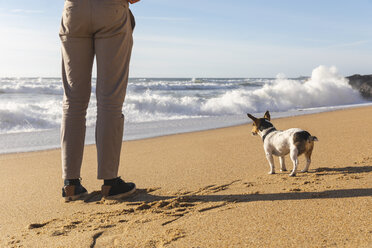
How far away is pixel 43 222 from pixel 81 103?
87 cm

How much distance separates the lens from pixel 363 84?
1775cm

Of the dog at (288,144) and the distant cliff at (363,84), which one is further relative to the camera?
the distant cliff at (363,84)

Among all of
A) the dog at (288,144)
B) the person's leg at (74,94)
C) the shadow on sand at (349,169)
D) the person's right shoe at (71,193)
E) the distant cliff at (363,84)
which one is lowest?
the person's right shoe at (71,193)

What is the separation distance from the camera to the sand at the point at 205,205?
1767 mm

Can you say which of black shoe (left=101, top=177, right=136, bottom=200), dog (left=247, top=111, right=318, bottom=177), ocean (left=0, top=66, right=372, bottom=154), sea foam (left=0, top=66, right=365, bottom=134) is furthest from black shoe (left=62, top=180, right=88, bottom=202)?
sea foam (left=0, top=66, right=365, bottom=134)

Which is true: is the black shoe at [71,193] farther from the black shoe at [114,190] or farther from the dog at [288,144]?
the dog at [288,144]

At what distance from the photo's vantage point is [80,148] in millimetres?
2725

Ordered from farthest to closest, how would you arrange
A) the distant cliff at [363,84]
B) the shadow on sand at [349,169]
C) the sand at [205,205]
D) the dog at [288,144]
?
1. the distant cliff at [363,84]
2. the dog at [288,144]
3. the shadow on sand at [349,169]
4. the sand at [205,205]

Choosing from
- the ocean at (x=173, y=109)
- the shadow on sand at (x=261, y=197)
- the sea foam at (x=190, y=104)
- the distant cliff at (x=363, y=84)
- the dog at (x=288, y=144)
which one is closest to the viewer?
the shadow on sand at (x=261, y=197)

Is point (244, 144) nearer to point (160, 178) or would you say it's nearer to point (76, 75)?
point (160, 178)

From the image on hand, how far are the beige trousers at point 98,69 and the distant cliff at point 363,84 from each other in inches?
648

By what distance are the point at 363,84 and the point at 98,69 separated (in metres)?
17.8

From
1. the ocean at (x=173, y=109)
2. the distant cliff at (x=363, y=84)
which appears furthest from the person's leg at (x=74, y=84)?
the distant cliff at (x=363, y=84)

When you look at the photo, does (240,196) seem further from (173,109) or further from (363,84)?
(363,84)
